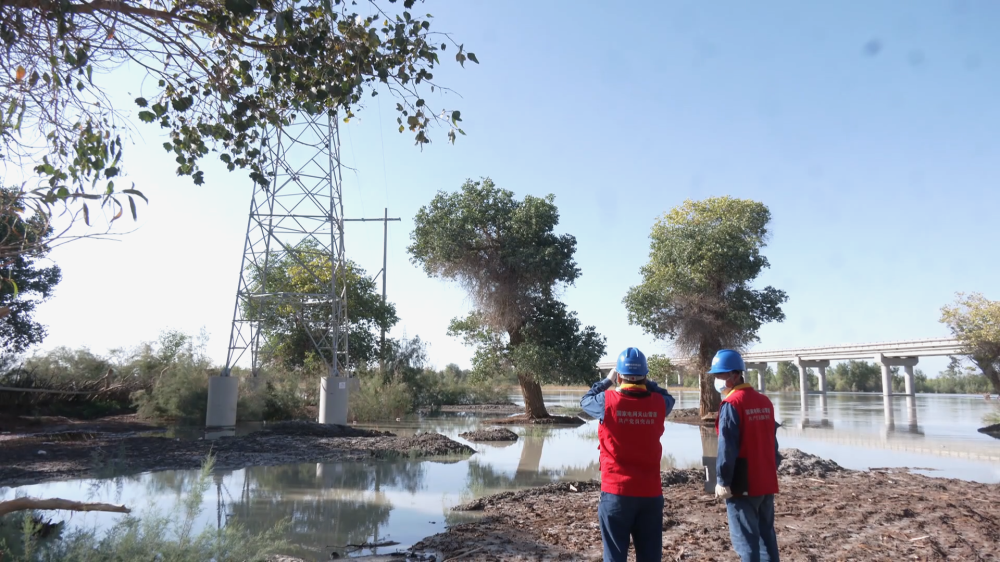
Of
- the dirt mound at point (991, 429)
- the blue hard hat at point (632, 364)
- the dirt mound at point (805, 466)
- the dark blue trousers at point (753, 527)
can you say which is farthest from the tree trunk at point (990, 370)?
the blue hard hat at point (632, 364)

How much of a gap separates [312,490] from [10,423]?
561 inches

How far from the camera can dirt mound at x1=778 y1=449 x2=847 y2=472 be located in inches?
450

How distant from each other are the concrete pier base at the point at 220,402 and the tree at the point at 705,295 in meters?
14.7

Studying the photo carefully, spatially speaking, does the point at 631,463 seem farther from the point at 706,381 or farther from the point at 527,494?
the point at 706,381

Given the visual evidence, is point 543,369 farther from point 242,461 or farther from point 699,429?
point 242,461

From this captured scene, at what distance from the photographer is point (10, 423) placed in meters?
18.8

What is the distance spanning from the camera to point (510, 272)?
25406 millimetres

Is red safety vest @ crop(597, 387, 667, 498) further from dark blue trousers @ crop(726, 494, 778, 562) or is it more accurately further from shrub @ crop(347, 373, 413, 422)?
shrub @ crop(347, 373, 413, 422)

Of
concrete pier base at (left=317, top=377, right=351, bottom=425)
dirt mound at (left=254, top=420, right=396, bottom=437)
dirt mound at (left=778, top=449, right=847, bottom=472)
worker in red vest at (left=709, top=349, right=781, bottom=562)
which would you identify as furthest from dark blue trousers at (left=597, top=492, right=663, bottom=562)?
concrete pier base at (left=317, top=377, right=351, bottom=425)

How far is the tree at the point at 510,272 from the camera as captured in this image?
2458cm

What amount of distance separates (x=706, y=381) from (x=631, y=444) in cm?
2231

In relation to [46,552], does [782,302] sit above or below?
above

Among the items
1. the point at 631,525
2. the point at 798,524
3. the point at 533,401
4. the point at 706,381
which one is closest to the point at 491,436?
the point at 533,401

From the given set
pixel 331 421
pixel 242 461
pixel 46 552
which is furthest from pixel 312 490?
pixel 331 421
